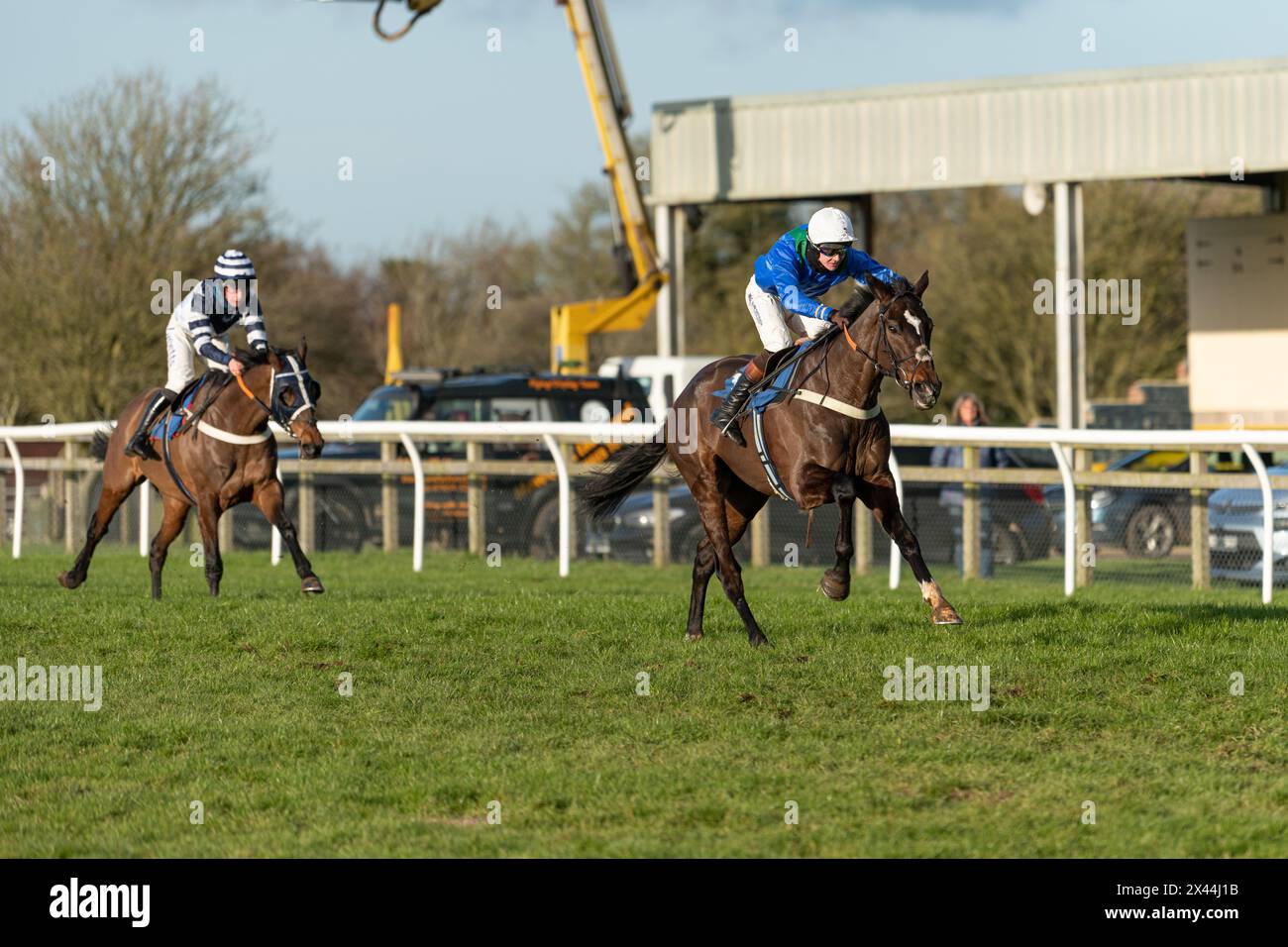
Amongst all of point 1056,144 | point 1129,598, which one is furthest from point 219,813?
point 1056,144

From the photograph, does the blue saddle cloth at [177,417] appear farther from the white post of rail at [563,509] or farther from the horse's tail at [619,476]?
the white post of rail at [563,509]

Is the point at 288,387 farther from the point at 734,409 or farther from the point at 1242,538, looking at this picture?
the point at 1242,538

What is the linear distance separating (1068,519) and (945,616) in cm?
512

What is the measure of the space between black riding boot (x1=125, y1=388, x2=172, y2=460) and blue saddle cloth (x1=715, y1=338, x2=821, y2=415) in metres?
5.00

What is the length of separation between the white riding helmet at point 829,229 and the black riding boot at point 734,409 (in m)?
0.81

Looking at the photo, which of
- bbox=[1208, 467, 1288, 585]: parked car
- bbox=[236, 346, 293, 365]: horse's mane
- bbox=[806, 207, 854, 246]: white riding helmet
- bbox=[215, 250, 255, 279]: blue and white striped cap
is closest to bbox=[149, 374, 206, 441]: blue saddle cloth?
bbox=[236, 346, 293, 365]: horse's mane

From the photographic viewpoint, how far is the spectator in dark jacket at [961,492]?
1592 centimetres

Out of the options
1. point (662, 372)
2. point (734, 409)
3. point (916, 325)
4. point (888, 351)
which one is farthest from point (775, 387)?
point (662, 372)

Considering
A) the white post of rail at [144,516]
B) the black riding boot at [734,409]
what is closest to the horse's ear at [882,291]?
the black riding boot at [734,409]

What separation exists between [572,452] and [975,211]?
2717 cm

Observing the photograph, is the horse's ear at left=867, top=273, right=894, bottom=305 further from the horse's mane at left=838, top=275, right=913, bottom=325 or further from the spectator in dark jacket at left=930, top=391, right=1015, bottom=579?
the spectator in dark jacket at left=930, top=391, right=1015, bottom=579

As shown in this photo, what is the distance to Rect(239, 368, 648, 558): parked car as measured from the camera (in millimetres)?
18141

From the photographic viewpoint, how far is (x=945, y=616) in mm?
9352
